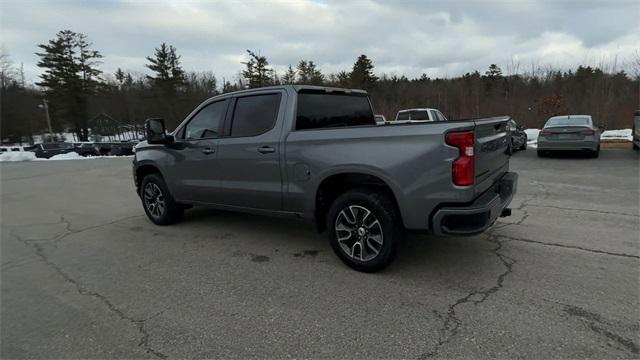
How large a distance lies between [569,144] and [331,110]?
37.0 feet

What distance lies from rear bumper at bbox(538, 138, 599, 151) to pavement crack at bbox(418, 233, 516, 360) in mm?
10453

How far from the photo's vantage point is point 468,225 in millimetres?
3201

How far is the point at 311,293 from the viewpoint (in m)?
3.42

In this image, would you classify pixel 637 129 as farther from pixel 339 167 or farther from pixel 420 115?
pixel 339 167

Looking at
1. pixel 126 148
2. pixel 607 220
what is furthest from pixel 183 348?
pixel 126 148

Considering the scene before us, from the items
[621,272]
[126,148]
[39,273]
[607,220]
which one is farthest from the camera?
[126,148]

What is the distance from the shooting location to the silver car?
1227 cm

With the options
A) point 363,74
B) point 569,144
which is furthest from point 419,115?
point 363,74

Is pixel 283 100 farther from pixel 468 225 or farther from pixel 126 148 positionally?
pixel 126 148

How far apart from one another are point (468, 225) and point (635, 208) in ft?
15.3

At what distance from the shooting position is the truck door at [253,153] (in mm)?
4285

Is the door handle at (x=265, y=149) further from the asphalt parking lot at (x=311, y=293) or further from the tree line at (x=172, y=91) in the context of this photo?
the tree line at (x=172, y=91)

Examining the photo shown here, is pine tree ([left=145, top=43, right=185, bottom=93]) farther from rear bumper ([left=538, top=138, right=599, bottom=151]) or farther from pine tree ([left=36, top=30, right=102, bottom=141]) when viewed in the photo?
rear bumper ([left=538, top=138, right=599, bottom=151])

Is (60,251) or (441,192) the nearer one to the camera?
(441,192)
